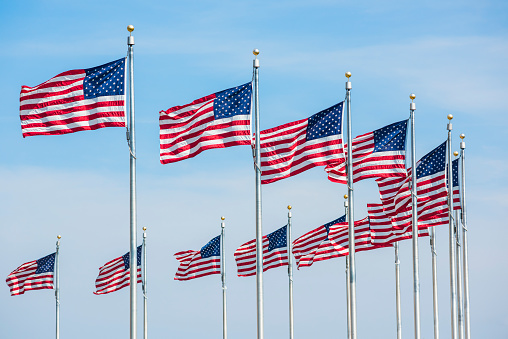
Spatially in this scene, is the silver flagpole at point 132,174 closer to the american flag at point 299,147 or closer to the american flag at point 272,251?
the american flag at point 299,147

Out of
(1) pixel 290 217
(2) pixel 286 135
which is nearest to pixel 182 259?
(1) pixel 290 217

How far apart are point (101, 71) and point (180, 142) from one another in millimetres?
3453

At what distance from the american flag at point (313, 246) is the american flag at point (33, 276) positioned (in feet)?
57.3

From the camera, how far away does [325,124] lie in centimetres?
3622

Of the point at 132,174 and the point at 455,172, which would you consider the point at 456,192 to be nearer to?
the point at 455,172

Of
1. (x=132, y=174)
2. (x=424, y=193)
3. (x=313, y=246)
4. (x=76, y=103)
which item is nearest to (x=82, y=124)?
(x=76, y=103)

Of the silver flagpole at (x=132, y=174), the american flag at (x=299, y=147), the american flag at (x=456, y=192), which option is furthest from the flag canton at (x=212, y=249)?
the silver flagpole at (x=132, y=174)

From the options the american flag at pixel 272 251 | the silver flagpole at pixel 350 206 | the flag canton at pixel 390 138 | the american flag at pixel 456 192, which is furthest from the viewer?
the american flag at pixel 272 251

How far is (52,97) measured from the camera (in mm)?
32938

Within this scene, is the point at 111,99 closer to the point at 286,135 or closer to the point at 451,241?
the point at 286,135

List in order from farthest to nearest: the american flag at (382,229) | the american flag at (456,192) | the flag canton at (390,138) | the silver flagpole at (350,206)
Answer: the american flag at (382,229) < the american flag at (456,192) < the flag canton at (390,138) < the silver flagpole at (350,206)

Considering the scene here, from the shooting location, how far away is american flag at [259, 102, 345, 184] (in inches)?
1395

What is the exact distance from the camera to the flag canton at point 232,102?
34.3 m

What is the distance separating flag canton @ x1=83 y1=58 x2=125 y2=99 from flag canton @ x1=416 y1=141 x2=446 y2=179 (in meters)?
14.9
